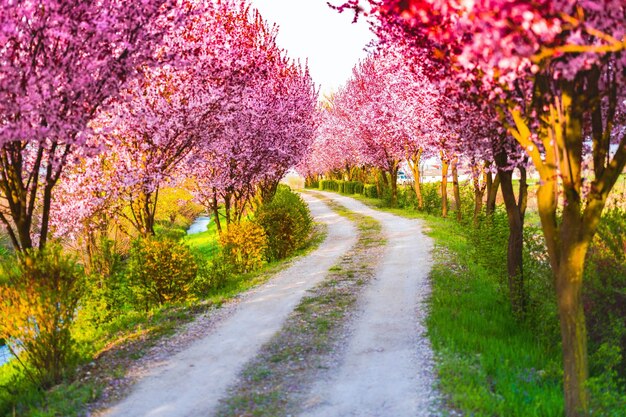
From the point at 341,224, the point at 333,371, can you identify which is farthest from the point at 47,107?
the point at 341,224

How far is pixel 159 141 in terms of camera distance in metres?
15.2

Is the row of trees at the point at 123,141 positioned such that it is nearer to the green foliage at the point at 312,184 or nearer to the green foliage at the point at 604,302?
the green foliage at the point at 604,302

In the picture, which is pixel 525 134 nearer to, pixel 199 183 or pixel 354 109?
pixel 199 183

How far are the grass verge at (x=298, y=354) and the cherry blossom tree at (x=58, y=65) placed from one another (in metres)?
4.20

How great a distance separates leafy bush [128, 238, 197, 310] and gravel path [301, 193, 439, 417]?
4892mm

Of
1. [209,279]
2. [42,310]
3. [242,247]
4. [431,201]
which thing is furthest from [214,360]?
[431,201]

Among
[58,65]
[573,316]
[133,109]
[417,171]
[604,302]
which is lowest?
[604,302]

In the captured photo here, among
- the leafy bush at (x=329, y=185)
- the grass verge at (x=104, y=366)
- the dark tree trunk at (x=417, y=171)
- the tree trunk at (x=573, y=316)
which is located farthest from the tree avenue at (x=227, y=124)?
the leafy bush at (x=329, y=185)

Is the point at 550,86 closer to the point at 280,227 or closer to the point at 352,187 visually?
the point at 280,227

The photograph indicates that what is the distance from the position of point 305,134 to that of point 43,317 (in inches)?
916

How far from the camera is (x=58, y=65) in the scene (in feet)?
26.5

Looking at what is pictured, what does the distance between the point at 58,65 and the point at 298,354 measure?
19.6 feet

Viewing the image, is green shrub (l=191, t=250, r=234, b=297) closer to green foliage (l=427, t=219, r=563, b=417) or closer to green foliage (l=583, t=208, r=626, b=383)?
green foliage (l=427, t=219, r=563, b=417)

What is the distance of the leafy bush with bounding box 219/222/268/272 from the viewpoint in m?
18.3
